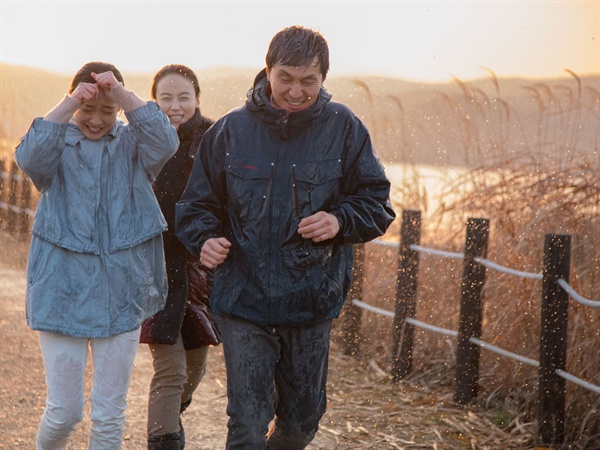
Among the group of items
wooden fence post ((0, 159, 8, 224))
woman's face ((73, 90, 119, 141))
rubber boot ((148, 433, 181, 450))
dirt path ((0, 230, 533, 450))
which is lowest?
wooden fence post ((0, 159, 8, 224))

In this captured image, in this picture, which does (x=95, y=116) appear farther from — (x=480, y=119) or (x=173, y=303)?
(x=480, y=119)

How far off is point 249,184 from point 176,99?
1.08m

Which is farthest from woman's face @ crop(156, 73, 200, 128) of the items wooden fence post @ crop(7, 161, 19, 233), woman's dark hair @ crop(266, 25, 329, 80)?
wooden fence post @ crop(7, 161, 19, 233)

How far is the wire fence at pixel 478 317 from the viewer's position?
17.0 feet

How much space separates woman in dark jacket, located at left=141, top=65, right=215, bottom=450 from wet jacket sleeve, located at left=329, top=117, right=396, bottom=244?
3.36ft

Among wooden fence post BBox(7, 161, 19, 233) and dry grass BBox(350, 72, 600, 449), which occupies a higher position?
dry grass BBox(350, 72, 600, 449)

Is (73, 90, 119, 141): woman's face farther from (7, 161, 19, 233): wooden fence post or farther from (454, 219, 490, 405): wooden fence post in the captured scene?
(7, 161, 19, 233): wooden fence post

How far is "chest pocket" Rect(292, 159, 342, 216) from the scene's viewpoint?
3.55 m

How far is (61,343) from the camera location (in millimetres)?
3674

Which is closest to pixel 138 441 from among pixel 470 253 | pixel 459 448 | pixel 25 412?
pixel 25 412

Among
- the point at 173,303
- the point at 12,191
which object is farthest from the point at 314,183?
the point at 12,191

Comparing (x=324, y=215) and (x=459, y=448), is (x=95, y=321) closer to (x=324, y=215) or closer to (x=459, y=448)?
(x=324, y=215)

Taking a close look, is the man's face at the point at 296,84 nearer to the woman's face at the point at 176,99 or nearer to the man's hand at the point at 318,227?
the man's hand at the point at 318,227

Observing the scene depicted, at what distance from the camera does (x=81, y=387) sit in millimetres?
3723
